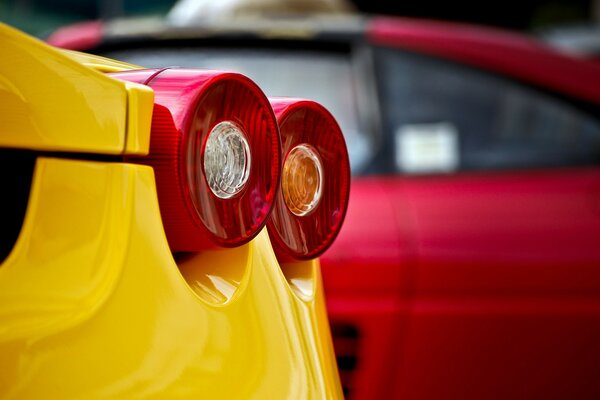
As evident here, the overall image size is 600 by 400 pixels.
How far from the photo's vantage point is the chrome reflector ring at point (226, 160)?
3.72 ft

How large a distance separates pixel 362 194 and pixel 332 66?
46cm

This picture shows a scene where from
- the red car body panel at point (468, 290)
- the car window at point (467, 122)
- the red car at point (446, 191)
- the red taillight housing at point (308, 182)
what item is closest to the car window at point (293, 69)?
the red car at point (446, 191)

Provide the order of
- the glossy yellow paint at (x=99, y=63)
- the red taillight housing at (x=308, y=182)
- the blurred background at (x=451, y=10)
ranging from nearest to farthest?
1. the glossy yellow paint at (x=99, y=63)
2. the red taillight housing at (x=308, y=182)
3. the blurred background at (x=451, y=10)

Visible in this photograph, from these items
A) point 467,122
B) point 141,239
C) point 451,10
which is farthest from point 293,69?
point 451,10

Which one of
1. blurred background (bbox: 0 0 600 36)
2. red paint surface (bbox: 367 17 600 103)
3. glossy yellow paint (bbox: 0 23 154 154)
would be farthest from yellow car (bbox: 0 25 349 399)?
blurred background (bbox: 0 0 600 36)

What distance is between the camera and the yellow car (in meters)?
0.92

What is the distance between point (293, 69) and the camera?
293cm

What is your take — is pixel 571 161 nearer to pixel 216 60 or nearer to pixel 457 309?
pixel 457 309

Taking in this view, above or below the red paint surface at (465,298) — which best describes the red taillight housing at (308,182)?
above

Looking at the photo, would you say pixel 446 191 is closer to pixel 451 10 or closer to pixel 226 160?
pixel 226 160

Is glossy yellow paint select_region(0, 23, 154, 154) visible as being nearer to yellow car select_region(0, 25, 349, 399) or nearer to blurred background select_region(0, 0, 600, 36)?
yellow car select_region(0, 25, 349, 399)

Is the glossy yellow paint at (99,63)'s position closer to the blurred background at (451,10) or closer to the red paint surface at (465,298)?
the red paint surface at (465,298)

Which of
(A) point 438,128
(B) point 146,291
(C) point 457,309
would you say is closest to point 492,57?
(A) point 438,128

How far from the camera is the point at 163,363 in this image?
A: 99 centimetres
